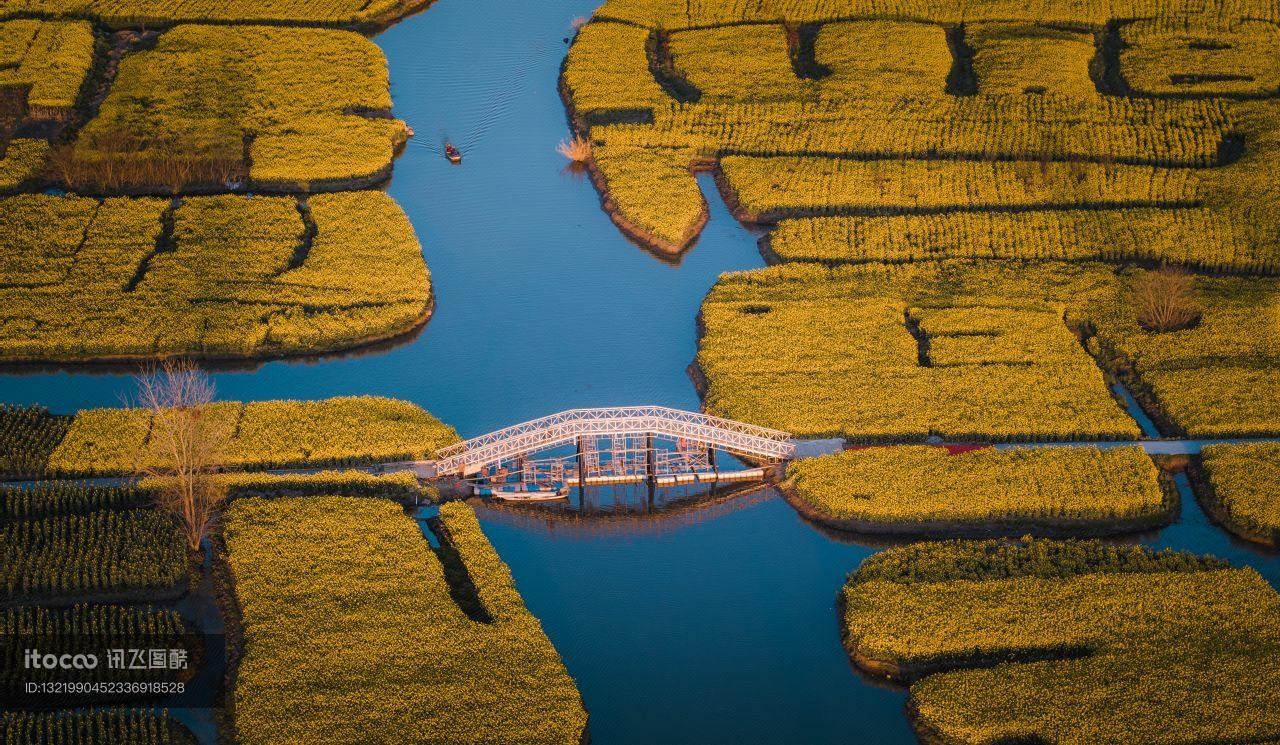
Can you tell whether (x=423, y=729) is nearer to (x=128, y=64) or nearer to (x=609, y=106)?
(x=609, y=106)

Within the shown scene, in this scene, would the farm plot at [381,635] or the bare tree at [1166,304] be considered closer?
the farm plot at [381,635]

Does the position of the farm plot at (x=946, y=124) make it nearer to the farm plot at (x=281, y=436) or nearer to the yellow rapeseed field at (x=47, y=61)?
the farm plot at (x=281, y=436)

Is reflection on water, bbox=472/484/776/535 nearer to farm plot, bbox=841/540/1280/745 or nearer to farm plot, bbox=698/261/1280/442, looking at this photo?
farm plot, bbox=698/261/1280/442

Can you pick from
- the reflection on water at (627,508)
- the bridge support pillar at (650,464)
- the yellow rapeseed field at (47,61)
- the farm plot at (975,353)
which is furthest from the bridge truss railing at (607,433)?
the yellow rapeseed field at (47,61)

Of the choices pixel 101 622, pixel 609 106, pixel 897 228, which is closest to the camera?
pixel 101 622

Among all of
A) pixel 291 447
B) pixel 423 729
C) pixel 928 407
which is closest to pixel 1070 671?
pixel 928 407

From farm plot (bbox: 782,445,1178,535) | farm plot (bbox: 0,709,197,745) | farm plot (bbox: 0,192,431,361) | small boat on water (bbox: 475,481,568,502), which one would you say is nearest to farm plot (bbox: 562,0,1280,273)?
farm plot (bbox: 0,192,431,361)

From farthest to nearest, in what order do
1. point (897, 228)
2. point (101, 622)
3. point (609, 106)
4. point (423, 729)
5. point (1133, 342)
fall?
point (609, 106) → point (897, 228) → point (1133, 342) → point (101, 622) → point (423, 729)
